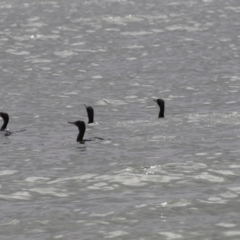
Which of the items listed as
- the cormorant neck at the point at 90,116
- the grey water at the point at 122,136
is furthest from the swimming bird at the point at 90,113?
the grey water at the point at 122,136

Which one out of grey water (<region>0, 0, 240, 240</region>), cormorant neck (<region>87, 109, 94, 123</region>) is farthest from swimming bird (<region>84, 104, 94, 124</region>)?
grey water (<region>0, 0, 240, 240</region>)

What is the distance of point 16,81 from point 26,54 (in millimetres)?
13254

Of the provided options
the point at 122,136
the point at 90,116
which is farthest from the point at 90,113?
the point at 122,136

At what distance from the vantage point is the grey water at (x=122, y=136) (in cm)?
1873

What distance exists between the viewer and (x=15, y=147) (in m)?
27.8

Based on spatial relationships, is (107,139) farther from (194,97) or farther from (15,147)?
(194,97)

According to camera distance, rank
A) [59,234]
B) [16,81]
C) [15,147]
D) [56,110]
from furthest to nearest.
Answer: [16,81] → [56,110] → [15,147] → [59,234]

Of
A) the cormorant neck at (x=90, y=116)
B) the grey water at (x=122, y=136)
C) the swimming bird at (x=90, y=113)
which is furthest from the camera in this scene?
the cormorant neck at (x=90, y=116)

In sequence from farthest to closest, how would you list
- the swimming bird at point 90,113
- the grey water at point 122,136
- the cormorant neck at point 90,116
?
the cormorant neck at point 90,116
the swimming bird at point 90,113
the grey water at point 122,136

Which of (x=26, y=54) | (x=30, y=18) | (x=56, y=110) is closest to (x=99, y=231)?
(x=56, y=110)

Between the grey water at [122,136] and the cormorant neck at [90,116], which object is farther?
the cormorant neck at [90,116]

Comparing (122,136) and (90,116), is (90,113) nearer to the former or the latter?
(90,116)

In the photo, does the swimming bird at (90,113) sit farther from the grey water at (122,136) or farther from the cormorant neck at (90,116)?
the grey water at (122,136)

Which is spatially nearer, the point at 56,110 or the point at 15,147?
the point at 15,147
